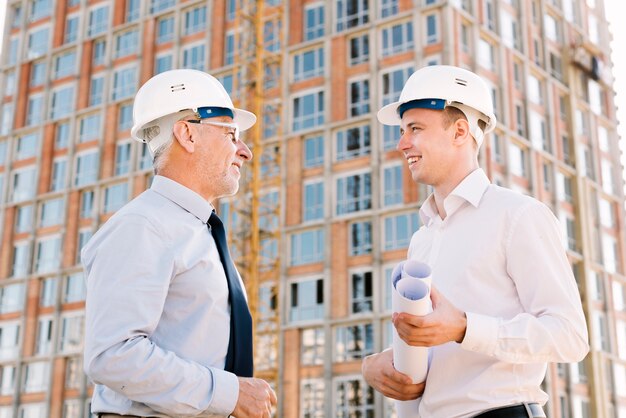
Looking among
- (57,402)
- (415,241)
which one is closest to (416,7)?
(57,402)

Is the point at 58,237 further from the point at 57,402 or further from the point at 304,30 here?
the point at 304,30

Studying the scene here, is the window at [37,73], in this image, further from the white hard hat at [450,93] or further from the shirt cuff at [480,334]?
the shirt cuff at [480,334]

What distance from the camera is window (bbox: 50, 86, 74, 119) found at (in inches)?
1913

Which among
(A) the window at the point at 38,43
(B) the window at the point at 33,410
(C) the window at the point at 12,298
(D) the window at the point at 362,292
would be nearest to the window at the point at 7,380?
(B) the window at the point at 33,410

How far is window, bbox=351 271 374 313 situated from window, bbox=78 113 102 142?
1802 centimetres

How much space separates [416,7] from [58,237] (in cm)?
2163

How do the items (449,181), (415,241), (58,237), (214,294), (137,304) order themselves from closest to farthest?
(137,304), (214,294), (449,181), (415,241), (58,237)

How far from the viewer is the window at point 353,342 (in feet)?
114

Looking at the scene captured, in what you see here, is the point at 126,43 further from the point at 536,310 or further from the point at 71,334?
the point at 536,310

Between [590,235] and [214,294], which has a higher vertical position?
[590,235]

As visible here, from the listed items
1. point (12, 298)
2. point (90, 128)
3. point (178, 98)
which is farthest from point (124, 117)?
point (178, 98)

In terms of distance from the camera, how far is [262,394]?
344 cm

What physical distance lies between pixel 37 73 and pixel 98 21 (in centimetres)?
474

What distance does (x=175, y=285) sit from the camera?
141 inches
